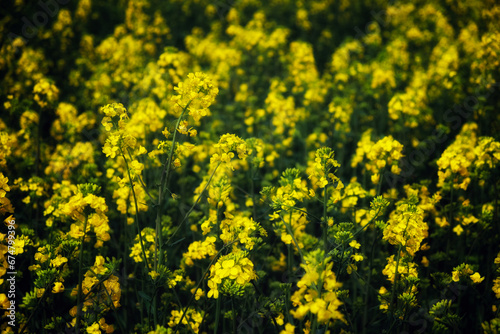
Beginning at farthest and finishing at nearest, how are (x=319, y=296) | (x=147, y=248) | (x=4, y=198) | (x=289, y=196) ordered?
(x=147, y=248), (x=289, y=196), (x=4, y=198), (x=319, y=296)

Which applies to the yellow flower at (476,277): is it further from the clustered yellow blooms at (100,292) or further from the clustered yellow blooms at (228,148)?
the clustered yellow blooms at (100,292)

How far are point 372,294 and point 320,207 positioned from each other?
3.72ft

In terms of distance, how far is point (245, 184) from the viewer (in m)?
4.10

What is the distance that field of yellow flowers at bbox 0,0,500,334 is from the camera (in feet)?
7.80

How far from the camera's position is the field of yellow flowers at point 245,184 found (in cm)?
238

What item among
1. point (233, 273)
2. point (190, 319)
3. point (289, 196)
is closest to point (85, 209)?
point (233, 273)

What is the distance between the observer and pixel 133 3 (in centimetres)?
820

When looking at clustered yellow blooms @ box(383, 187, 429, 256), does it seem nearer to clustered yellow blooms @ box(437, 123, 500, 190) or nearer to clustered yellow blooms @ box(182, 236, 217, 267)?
clustered yellow blooms @ box(437, 123, 500, 190)

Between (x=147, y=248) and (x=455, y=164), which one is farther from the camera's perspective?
(x=455, y=164)

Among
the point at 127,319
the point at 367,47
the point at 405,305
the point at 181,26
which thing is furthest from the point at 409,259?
the point at 181,26

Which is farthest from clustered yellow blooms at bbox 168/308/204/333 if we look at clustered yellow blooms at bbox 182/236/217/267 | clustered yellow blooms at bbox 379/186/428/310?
clustered yellow blooms at bbox 379/186/428/310

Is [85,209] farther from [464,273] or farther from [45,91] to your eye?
[464,273]

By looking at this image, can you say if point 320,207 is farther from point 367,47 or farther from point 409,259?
point 367,47

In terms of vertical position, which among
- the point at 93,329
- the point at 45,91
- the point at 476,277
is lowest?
the point at 93,329
